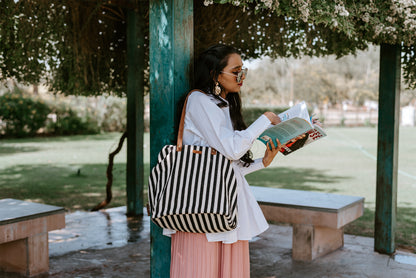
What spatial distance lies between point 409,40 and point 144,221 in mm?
4099

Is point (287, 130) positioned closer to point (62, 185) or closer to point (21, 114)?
point (62, 185)

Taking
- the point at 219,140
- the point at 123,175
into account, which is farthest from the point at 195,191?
the point at 123,175

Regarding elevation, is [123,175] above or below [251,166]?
below

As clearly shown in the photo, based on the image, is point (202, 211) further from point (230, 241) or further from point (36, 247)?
point (36, 247)

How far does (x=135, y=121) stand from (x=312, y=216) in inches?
124

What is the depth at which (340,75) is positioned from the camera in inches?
2149

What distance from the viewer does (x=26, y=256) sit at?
13.9 ft

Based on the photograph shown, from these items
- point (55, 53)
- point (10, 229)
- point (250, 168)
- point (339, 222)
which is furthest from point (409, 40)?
point (55, 53)

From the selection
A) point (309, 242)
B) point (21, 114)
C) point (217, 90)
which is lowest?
point (309, 242)

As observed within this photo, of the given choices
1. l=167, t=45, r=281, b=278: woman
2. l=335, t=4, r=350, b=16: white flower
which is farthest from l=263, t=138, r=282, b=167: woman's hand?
l=335, t=4, r=350, b=16: white flower

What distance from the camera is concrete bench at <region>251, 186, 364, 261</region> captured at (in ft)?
15.2

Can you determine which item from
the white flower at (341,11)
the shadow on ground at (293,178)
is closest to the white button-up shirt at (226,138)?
the white flower at (341,11)

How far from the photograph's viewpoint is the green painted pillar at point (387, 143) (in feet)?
15.7

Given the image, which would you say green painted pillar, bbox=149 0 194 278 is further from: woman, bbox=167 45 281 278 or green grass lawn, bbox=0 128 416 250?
green grass lawn, bbox=0 128 416 250
